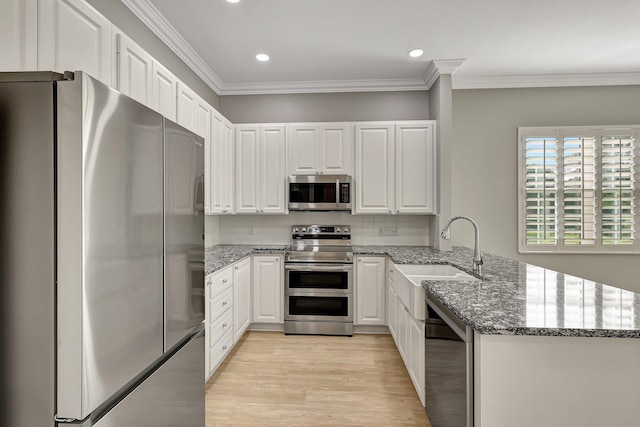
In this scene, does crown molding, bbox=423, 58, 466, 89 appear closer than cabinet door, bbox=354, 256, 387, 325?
Yes

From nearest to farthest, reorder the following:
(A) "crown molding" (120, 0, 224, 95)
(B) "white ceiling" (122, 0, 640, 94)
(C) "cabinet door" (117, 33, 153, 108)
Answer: (C) "cabinet door" (117, 33, 153, 108)
(A) "crown molding" (120, 0, 224, 95)
(B) "white ceiling" (122, 0, 640, 94)

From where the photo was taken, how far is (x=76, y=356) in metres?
0.89

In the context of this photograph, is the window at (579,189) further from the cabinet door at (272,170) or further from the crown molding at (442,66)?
the cabinet door at (272,170)

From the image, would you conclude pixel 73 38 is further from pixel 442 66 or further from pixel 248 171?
pixel 442 66

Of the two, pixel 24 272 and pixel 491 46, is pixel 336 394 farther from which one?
pixel 491 46

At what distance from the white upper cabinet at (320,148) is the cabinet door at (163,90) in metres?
1.64

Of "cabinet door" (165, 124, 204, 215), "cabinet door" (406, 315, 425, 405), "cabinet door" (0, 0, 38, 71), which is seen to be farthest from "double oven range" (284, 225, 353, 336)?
"cabinet door" (0, 0, 38, 71)

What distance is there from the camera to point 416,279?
272cm

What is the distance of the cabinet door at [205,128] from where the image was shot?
2.89 metres

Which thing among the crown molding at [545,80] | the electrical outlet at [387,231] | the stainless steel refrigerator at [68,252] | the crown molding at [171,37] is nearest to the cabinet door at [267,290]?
the electrical outlet at [387,231]

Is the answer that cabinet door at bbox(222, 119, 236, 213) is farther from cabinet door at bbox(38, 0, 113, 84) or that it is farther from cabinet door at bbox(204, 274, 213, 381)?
cabinet door at bbox(38, 0, 113, 84)

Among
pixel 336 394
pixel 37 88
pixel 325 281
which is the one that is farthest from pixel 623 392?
pixel 325 281

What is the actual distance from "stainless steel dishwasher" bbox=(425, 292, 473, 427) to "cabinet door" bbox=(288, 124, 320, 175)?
7.37 feet

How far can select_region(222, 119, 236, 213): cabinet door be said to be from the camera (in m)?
3.58
